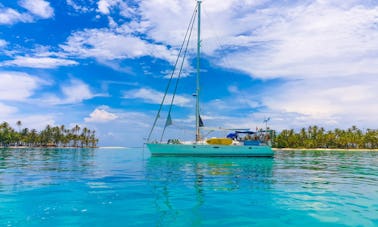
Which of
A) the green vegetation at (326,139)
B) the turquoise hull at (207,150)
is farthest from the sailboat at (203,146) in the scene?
the green vegetation at (326,139)

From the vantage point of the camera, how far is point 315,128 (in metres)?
127

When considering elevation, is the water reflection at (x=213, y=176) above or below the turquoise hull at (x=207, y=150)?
below

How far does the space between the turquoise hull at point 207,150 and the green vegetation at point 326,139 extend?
87.5 metres

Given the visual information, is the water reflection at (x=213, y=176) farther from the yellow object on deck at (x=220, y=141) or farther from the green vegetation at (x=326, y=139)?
the green vegetation at (x=326, y=139)

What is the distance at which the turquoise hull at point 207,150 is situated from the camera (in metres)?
36.9

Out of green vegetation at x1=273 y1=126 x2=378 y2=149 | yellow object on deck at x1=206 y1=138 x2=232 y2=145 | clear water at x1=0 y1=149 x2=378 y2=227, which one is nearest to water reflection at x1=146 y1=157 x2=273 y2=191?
clear water at x1=0 y1=149 x2=378 y2=227

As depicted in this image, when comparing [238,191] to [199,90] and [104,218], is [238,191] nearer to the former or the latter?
[104,218]

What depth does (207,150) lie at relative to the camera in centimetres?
3716

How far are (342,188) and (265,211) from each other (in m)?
6.70

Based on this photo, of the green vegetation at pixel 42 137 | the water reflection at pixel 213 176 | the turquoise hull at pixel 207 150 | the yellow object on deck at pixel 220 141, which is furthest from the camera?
the green vegetation at pixel 42 137

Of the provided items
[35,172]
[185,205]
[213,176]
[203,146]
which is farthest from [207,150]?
[185,205]

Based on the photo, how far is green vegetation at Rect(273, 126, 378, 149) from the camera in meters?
123

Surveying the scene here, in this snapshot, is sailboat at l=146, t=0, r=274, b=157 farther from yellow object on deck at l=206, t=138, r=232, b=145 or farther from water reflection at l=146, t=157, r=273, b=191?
water reflection at l=146, t=157, r=273, b=191

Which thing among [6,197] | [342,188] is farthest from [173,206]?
[342,188]
